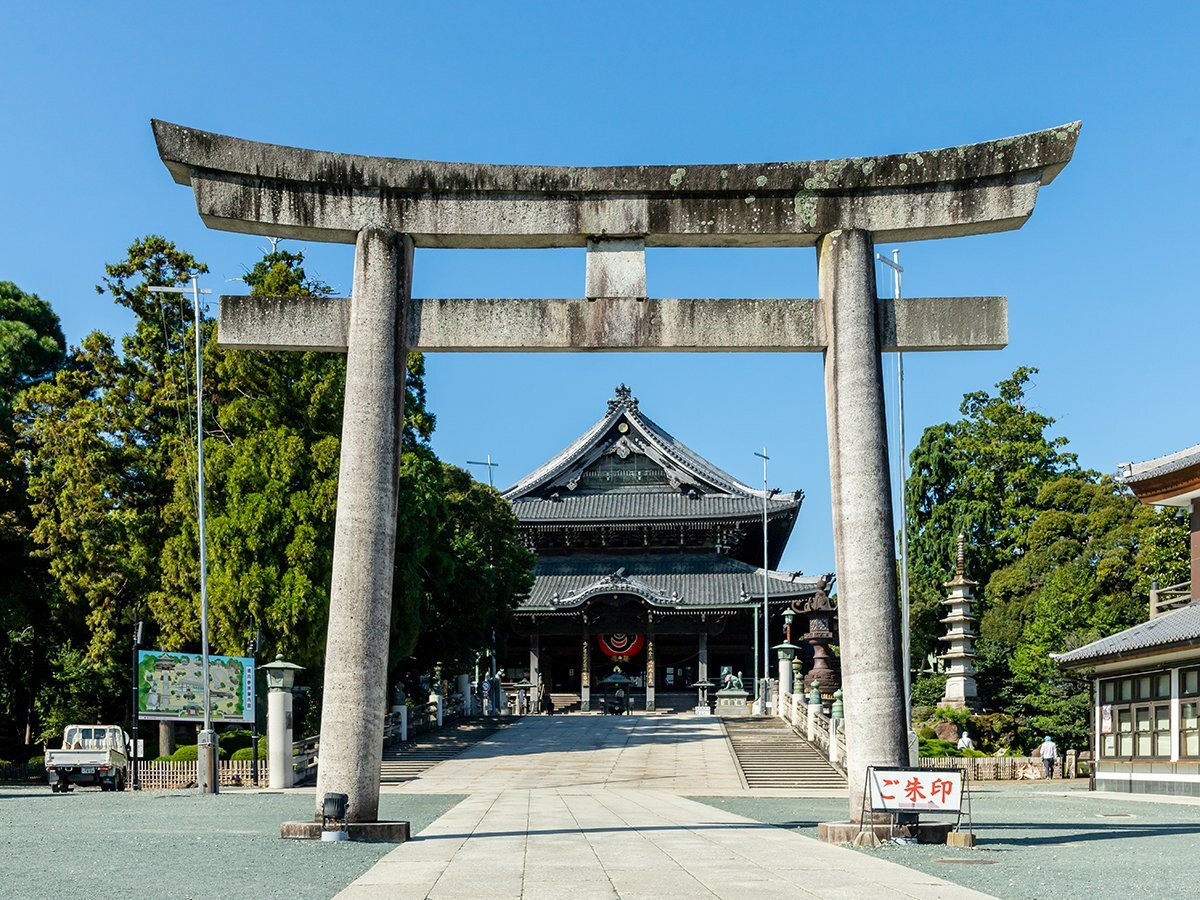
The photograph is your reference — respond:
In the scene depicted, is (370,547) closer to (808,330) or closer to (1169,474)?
(808,330)

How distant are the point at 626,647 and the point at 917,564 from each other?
1716 centimetres

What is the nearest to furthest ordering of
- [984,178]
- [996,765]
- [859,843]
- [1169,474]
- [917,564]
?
[859,843]
[984,178]
[1169,474]
[996,765]
[917,564]

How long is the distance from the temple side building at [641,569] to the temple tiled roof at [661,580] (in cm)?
7

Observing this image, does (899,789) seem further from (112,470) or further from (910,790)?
(112,470)

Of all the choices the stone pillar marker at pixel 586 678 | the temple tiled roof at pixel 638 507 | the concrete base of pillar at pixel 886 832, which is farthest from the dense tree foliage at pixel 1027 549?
the concrete base of pillar at pixel 886 832

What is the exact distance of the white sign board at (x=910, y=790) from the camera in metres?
12.8

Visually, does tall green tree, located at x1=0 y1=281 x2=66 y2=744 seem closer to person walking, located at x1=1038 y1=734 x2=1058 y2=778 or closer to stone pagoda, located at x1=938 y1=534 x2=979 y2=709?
stone pagoda, located at x1=938 y1=534 x2=979 y2=709

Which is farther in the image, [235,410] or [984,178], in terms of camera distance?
[235,410]

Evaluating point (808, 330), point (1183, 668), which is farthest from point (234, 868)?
point (1183, 668)

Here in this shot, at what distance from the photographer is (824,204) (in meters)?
14.4

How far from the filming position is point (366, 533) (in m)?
13.4

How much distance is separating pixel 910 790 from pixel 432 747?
26352 millimetres

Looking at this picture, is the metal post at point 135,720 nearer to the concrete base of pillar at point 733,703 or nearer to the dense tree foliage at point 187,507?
the dense tree foliage at point 187,507

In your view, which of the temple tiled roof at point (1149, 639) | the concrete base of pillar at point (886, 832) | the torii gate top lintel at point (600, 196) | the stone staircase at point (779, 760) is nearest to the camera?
the concrete base of pillar at point (886, 832)
